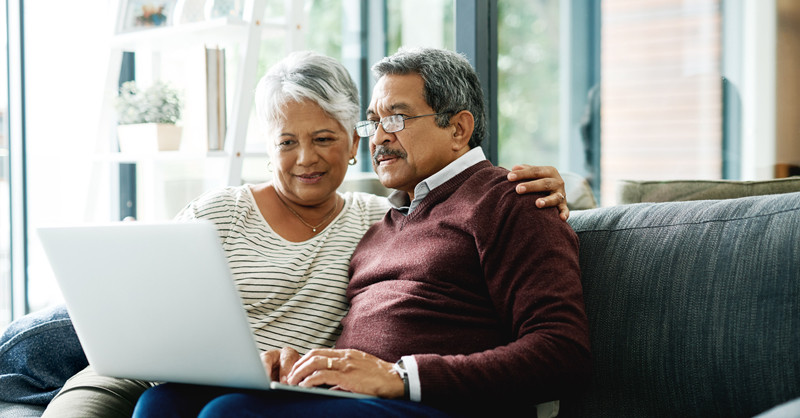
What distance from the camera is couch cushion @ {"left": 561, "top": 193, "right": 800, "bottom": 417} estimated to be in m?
1.20

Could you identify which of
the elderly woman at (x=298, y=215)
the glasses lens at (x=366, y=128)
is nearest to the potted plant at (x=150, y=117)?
the elderly woman at (x=298, y=215)

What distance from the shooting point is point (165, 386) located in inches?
50.8

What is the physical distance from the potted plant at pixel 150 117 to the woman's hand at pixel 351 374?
166cm

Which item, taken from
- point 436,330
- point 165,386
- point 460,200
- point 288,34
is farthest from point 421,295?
point 288,34

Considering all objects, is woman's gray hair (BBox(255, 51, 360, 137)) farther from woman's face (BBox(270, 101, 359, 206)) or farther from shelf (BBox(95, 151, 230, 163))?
shelf (BBox(95, 151, 230, 163))

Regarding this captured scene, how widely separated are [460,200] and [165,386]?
624 millimetres

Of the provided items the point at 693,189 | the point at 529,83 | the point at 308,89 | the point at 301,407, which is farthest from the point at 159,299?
the point at 529,83

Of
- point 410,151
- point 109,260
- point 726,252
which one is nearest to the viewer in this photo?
point 109,260

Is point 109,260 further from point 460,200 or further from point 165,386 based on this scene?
point 460,200

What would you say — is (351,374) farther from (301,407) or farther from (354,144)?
(354,144)

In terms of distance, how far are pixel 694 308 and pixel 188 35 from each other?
78.5 inches

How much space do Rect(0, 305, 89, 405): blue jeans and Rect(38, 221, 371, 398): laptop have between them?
0.47 m

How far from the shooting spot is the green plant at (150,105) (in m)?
2.66

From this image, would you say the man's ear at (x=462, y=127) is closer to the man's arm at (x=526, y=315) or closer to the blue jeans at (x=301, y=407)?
the man's arm at (x=526, y=315)
